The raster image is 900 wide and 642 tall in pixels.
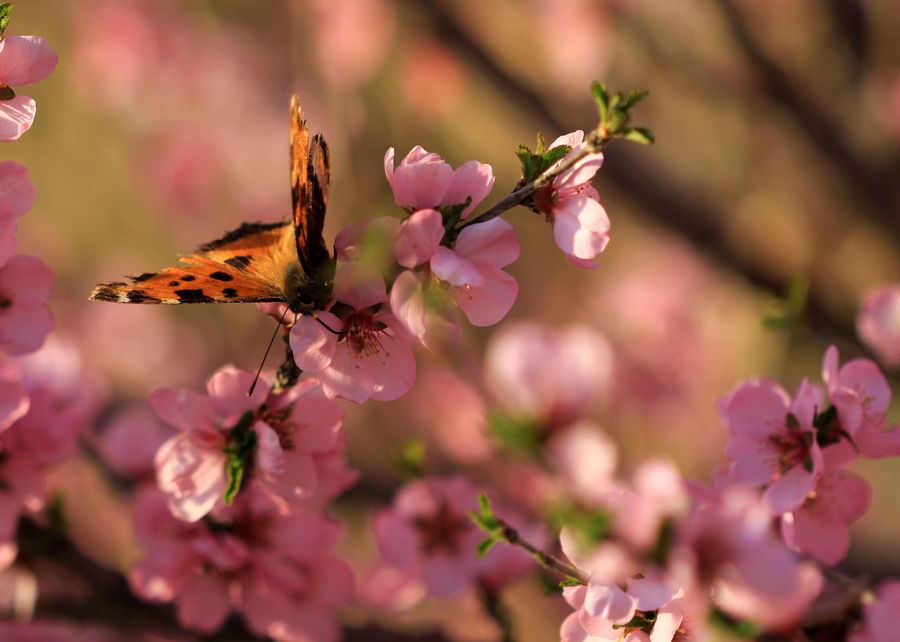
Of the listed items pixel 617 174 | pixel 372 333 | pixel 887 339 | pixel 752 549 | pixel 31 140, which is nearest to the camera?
pixel 752 549

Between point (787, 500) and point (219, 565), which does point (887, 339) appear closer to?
point (787, 500)

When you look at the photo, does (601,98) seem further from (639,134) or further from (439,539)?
(439,539)

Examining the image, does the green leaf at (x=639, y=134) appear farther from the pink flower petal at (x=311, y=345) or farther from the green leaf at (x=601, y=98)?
the pink flower petal at (x=311, y=345)

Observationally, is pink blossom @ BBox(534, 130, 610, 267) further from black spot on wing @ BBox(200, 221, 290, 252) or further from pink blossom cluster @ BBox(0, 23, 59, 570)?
pink blossom cluster @ BBox(0, 23, 59, 570)

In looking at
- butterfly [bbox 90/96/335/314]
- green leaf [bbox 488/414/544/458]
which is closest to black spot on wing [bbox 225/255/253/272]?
butterfly [bbox 90/96/335/314]

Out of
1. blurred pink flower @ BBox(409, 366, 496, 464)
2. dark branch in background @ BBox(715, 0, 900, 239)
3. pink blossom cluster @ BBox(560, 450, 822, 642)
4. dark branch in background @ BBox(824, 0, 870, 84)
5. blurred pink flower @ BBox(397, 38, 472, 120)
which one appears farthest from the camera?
blurred pink flower @ BBox(397, 38, 472, 120)

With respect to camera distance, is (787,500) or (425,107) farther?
(425,107)

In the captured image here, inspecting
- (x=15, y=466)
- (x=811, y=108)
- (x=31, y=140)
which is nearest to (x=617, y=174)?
(x=811, y=108)

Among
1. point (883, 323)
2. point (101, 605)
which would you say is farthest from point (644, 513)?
point (101, 605)
